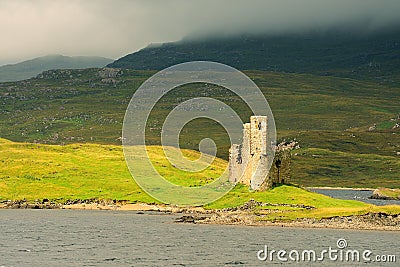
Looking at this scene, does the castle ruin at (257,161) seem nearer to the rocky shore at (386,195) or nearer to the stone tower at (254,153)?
the stone tower at (254,153)

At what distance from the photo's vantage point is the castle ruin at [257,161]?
102m

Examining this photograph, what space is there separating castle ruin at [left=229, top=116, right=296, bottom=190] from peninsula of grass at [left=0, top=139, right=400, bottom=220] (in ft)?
5.73

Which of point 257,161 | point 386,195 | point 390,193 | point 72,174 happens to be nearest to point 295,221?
point 257,161

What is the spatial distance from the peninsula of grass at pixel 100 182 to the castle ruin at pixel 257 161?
1.75m

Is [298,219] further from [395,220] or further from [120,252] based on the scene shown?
[120,252]

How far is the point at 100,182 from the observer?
122812 millimetres

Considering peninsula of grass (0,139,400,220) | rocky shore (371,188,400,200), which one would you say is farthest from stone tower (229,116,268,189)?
rocky shore (371,188,400,200)

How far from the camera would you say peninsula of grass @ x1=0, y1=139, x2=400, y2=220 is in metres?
99.8

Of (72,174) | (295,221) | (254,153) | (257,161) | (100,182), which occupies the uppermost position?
(254,153)

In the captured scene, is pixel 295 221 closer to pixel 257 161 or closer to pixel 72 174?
pixel 257 161

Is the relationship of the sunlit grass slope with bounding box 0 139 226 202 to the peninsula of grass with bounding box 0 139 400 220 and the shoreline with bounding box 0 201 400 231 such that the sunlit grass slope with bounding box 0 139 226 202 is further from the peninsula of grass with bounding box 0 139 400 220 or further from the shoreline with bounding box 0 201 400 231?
the shoreline with bounding box 0 201 400 231

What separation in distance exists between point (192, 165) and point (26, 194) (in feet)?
127

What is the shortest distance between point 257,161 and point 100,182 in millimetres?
32469

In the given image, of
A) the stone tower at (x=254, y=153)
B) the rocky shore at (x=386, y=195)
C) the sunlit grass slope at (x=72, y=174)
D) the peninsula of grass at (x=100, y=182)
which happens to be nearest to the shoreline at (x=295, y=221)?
the peninsula of grass at (x=100, y=182)
